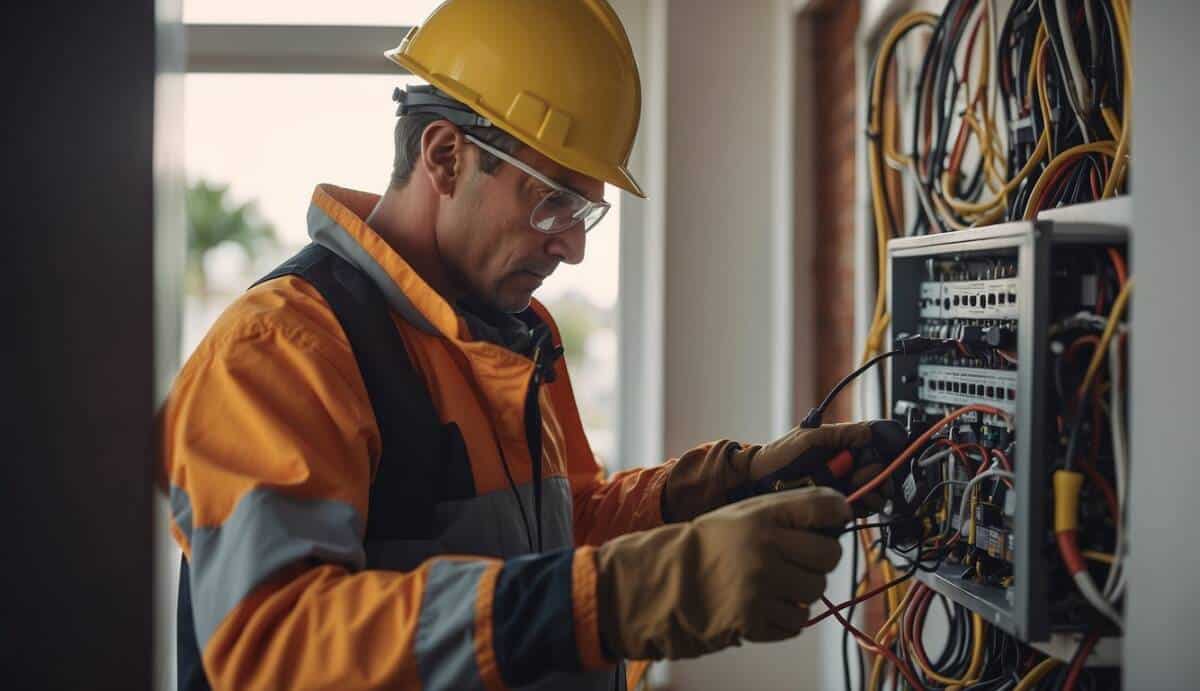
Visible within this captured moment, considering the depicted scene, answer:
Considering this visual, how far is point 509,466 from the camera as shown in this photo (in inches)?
50.4

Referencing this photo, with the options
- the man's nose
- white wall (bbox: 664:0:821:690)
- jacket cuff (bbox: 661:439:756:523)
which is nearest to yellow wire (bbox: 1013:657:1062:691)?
jacket cuff (bbox: 661:439:756:523)

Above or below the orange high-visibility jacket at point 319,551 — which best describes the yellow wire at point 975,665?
below

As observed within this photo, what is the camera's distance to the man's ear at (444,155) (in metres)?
1.34

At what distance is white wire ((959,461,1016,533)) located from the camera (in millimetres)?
1087

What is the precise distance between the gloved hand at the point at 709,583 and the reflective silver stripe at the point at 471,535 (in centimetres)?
25

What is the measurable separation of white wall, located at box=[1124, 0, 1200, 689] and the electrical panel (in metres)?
0.09

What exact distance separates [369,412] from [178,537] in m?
0.24

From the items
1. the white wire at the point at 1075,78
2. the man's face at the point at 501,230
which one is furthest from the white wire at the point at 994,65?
the man's face at the point at 501,230

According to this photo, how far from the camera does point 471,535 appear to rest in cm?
121

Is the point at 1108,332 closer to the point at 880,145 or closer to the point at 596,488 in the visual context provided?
the point at 596,488

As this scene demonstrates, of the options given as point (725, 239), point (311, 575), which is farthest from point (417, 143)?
point (725, 239)

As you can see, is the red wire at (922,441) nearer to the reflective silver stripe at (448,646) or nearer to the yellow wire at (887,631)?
the yellow wire at (887,631)

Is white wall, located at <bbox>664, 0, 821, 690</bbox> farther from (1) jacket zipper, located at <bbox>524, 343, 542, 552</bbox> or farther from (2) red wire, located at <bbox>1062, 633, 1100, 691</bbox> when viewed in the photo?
(2) red wire, located at <bbox>1062, 633, 1100, 691</bbox>

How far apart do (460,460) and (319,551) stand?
0.84ft
